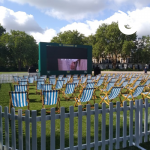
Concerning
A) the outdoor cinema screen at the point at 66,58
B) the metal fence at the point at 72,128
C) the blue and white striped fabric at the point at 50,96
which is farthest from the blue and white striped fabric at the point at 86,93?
the outdoor cinema screen at the point at 66,58

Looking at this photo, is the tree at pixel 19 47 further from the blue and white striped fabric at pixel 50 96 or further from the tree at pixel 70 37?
the blue and white striped fabric at pixel 50 96

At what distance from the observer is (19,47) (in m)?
54.7

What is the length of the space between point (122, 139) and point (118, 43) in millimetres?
52155

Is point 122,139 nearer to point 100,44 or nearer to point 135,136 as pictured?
point 135,136

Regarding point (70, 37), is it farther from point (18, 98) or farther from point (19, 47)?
point (18, 98)

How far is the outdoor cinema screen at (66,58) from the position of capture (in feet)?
69.2

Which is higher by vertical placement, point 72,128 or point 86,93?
point 86,93

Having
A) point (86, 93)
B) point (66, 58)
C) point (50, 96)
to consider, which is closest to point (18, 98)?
point (50, 96)

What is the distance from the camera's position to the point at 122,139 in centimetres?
345

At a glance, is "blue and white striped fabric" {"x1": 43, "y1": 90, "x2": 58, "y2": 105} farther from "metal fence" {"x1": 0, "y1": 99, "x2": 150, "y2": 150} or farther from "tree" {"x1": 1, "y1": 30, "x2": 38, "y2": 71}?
"tree" {"x1": 1, "y1": 30, "x2": 38, "y2": 71}

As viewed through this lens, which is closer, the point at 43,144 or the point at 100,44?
the point at 43,144

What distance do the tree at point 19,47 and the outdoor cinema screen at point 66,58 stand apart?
33.9m

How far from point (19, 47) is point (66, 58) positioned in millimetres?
36424

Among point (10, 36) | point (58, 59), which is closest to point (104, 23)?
point (10, 36)
